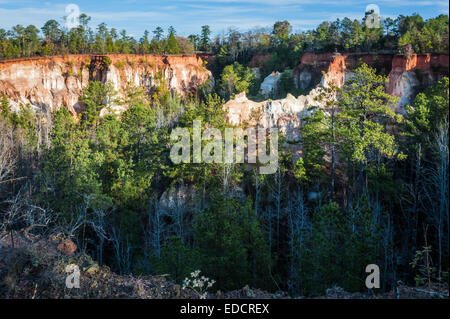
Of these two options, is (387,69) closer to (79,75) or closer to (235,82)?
(235,82)

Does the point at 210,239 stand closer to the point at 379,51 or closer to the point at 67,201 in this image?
the point at 67,201

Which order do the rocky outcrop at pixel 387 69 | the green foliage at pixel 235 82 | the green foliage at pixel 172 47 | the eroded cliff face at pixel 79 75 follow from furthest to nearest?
the green foliage at pixel 172 47 → the green foliage at pixel 235 82 → the eroded cliff face at pixel 79 75 → the rocky outcrop at pixel 387 69

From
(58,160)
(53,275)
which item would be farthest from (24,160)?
(53,275)

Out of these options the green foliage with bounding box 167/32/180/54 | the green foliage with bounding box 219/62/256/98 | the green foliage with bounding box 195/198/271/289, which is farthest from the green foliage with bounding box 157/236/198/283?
the green foliage with bounding box 167/32/180/54

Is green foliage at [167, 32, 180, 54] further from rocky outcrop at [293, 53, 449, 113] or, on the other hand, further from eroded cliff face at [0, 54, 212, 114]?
rocky outcrop at [293, 53, 449, 113]

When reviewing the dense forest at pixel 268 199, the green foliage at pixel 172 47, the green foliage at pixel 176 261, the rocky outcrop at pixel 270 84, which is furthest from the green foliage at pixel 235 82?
the green foliage at pixel 176 261

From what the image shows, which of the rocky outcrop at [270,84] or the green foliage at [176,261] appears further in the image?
the rocky outcrop at [270,84]

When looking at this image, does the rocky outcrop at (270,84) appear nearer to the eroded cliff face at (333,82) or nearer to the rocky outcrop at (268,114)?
the eroded cliff face at (333,82)
